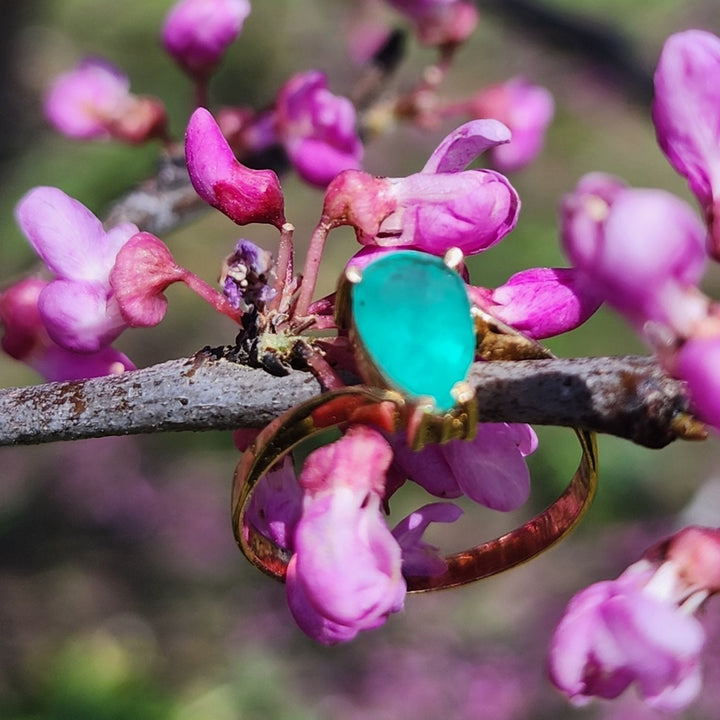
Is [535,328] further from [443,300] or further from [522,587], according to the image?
[522,587]

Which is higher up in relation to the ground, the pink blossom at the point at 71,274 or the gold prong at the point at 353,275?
the gold prong at the point at 353,275

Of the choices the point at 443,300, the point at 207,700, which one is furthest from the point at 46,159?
the point at 443,300

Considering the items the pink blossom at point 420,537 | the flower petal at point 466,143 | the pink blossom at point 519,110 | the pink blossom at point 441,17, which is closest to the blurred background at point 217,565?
the pink blossom at point 519,110

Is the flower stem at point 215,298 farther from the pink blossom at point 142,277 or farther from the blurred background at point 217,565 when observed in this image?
the blurred background at point 217,565

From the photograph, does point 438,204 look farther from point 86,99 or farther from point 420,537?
Answer: point 86,99

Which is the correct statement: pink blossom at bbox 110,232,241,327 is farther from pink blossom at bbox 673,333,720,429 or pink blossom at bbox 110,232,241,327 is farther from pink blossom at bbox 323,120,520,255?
pink blossom at bbox 673,333,720,429

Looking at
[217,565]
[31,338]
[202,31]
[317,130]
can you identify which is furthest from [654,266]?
[217,565]

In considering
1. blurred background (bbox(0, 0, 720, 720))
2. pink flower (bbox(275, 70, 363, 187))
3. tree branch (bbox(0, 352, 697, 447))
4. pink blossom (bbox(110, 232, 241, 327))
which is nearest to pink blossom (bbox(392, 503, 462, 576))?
tree branch (bbox(0, 352, 697, 447))
